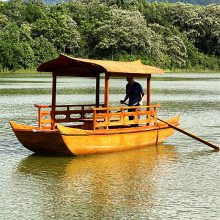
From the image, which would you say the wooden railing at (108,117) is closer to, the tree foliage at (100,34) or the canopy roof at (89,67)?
the canopy roof at (89,67)

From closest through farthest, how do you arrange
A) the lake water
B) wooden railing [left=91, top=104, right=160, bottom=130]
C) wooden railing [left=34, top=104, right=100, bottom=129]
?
the lake water < wooden railing [left=91, top=104, right=160, bottom=130] < wooden railing [left=34, top=104, right=100, bottom=129]

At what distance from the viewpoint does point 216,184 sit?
13328 mm

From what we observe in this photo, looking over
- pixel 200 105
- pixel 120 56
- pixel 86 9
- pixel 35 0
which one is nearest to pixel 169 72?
pixel 120 56

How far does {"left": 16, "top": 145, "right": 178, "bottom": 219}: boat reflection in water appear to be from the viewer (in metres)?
11.0

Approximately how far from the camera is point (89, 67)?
1778 cm

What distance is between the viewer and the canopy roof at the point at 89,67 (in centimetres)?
1698

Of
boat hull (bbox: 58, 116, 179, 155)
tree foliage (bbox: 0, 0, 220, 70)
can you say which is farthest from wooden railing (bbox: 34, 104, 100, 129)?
tree foliage (bbox: 0, 0, 220, 70)

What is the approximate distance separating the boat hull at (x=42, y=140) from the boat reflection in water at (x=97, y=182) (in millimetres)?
246

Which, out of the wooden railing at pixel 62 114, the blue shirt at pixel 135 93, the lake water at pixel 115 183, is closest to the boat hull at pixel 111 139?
the lake water at pixel 115 183

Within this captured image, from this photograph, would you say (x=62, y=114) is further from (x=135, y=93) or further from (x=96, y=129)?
(x=135, y=93)

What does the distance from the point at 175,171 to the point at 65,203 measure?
13.9 ft

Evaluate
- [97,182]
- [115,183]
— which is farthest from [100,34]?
[115,183]

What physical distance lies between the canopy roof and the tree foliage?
66.6 meters

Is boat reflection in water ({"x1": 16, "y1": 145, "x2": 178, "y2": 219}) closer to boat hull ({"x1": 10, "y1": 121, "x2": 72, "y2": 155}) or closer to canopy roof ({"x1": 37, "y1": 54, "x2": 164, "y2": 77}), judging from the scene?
boat hull ({"x1": 10, "y1": 121, "x2": 72, "y2": 155})
